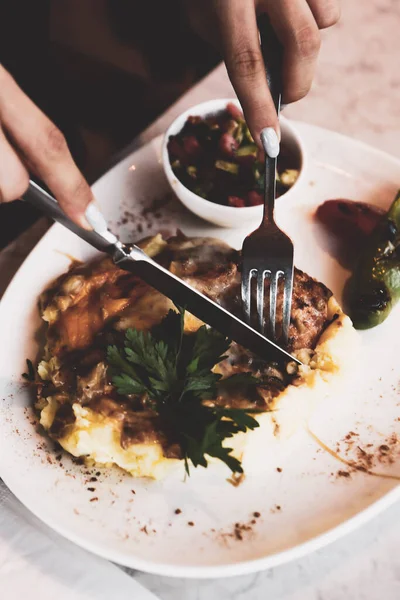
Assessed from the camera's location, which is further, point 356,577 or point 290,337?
point 290,337

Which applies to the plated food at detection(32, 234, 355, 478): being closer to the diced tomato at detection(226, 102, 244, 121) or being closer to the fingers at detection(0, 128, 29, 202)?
the fingers at detection(0, 128, 29, 202)

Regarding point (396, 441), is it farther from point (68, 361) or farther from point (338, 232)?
point (68, 361)

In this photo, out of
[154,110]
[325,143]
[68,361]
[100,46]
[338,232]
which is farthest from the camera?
[100,46]

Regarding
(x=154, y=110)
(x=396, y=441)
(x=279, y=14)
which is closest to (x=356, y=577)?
(x=396, y=441)

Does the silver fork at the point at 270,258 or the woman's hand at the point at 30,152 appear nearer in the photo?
the woman's hand at the point at 30,152

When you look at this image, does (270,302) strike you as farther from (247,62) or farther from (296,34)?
(296,34)

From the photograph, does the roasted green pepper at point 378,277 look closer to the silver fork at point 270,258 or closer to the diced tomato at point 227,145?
the silver fork at point 270,258

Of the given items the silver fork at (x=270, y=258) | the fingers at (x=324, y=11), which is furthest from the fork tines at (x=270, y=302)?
the fingers at (x=324, y=11)

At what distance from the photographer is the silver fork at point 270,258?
8.61 feet

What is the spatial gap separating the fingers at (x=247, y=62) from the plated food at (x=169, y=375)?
651mm

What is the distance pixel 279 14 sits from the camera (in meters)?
2.52

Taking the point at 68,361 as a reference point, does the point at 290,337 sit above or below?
below

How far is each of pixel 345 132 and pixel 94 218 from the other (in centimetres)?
223

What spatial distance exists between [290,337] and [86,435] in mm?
924
